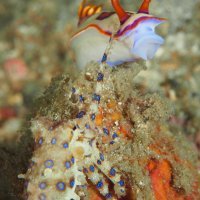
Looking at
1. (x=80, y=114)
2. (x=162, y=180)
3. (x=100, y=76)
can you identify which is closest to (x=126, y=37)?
(x=100, y=76)

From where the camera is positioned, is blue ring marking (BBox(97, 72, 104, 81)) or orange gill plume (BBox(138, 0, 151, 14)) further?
orange gill plume (BBox(138, 0, 151, 14))

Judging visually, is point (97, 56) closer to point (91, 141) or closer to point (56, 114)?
point (56, 114)

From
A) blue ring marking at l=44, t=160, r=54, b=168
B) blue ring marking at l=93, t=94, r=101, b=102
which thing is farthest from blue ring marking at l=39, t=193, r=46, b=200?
blue ring marking at l=93, t=94, r=101, b=102

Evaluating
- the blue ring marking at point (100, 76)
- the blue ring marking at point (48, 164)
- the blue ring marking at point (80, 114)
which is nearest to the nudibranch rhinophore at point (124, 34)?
the blue ring marking at point (100, 76)

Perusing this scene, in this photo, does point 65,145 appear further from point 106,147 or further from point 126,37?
point 126,37

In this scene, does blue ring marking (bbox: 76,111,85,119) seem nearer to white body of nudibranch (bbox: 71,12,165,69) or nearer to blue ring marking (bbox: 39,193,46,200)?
blue ring marking (bbox: 39,193,46,200)

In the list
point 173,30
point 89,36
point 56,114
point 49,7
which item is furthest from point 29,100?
point 56,114
